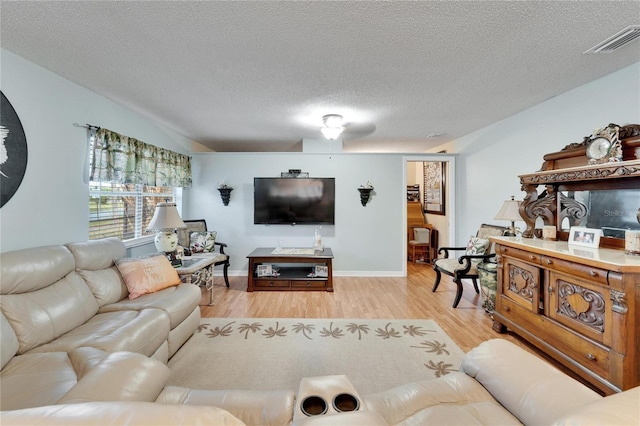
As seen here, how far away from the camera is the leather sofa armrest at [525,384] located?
92cm

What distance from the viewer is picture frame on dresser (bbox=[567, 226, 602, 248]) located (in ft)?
6.57

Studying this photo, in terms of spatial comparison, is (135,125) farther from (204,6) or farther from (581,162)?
(581,162)

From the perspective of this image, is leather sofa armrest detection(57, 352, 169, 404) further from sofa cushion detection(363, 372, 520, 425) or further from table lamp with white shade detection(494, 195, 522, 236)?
table lamp with white shade detection(494, 195, 522, 236)

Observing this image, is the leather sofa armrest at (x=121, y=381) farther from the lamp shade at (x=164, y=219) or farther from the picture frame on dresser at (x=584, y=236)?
the picture frame on dresser at (x=584, y=236)

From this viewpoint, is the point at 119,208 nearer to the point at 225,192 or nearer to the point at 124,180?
the point at 124,180

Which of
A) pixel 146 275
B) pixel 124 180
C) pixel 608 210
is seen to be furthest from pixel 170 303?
pixel 608 210

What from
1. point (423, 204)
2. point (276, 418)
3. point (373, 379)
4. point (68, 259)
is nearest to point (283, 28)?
point (276, 418)

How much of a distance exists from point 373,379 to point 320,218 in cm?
279

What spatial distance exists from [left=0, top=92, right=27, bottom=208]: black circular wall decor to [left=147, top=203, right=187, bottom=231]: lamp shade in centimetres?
104

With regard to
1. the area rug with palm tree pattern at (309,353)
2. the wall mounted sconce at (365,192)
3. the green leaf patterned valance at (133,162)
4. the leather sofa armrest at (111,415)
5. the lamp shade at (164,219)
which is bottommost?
the area rug with palm tree pattern at (309,353)

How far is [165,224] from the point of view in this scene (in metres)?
2.80

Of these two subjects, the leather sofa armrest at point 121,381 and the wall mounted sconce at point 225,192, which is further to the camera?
the wall mounted sconce at point 225,192

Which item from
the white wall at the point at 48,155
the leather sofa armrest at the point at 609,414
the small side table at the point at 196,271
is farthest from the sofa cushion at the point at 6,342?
the leather sofa armrest at the point at 609,414

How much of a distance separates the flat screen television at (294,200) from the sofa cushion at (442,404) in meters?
3.28
